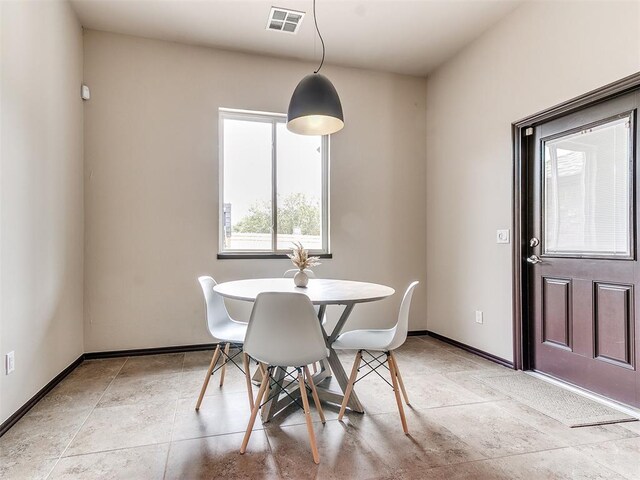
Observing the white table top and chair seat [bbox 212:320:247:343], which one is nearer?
the white table top

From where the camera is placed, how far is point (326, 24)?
3.38 m

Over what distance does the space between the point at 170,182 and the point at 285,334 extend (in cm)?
239

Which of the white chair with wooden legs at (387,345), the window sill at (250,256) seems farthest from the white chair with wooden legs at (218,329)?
the window sill at (250,256)

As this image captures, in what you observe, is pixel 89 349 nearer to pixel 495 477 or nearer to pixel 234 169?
pixel 234 169

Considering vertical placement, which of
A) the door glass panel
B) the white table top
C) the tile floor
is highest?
the door glass panel

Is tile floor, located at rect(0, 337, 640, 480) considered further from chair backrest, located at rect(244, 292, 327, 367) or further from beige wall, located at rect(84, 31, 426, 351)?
beige wall, located at rect(84, 31, 426, 351)

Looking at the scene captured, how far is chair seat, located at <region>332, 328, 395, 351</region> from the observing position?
7.33 ft

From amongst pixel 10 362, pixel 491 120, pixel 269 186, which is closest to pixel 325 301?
pixel 10 362

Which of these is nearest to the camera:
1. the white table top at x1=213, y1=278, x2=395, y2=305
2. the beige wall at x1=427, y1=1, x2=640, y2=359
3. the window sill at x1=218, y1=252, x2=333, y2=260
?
the white table top at x1=213, y1=278, x2=395, y2=305

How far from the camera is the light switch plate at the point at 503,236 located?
325 centimetres

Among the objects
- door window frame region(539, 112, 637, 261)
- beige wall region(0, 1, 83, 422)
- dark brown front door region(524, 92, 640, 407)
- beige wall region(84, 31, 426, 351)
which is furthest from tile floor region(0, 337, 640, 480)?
door window frame region(539, 112, 637, 261)

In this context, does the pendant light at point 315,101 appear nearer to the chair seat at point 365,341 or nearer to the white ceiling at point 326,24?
the white ceiling at point 326,24

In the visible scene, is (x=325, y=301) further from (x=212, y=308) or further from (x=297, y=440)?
(x=212, y=308)

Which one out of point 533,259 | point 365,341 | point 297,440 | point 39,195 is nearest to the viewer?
point 297,440
